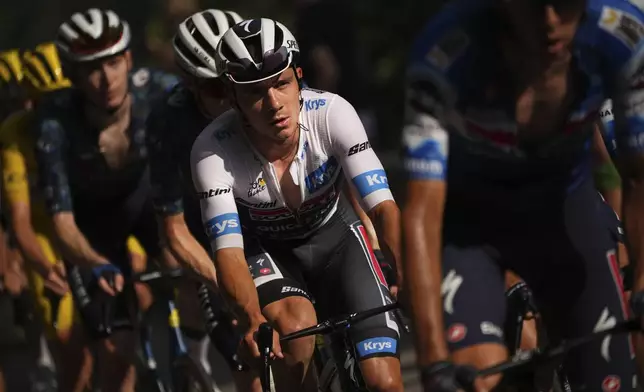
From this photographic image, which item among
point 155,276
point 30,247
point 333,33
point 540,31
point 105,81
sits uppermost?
point 540,31

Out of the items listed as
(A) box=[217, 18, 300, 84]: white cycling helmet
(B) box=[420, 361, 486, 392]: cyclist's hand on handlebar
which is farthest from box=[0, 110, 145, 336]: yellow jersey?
(B) box=[420, 361, 486, 392]: cyclist's hand on handlebar

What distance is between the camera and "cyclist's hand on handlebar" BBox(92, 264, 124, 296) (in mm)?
8195

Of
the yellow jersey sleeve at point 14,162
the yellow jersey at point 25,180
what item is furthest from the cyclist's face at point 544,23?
the yellow jersey sleeve at point 14,162

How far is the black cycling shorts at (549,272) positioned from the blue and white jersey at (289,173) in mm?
734

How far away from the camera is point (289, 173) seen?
6660mm

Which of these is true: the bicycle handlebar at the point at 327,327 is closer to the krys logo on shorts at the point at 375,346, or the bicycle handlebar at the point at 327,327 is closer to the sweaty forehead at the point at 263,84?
the krys logo on shorts at the point at 375,346

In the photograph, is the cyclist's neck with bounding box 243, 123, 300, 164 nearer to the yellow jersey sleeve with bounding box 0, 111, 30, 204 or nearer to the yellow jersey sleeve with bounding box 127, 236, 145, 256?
the yellow jersey sleeve with bounding box 127, 236, 145, 256

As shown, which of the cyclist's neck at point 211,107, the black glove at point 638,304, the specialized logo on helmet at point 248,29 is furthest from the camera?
the cyclist's neck at point 211,107

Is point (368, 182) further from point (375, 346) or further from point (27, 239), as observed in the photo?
point (27, 239)


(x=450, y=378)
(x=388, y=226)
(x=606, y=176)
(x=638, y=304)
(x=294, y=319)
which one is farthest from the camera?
(x=606, y=176)

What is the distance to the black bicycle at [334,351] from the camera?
582 cm

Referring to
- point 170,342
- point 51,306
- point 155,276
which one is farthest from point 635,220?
point 51,306

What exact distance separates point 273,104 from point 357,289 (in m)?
0.87

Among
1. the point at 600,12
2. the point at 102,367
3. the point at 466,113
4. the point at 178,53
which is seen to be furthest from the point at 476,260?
the point at 102,367
